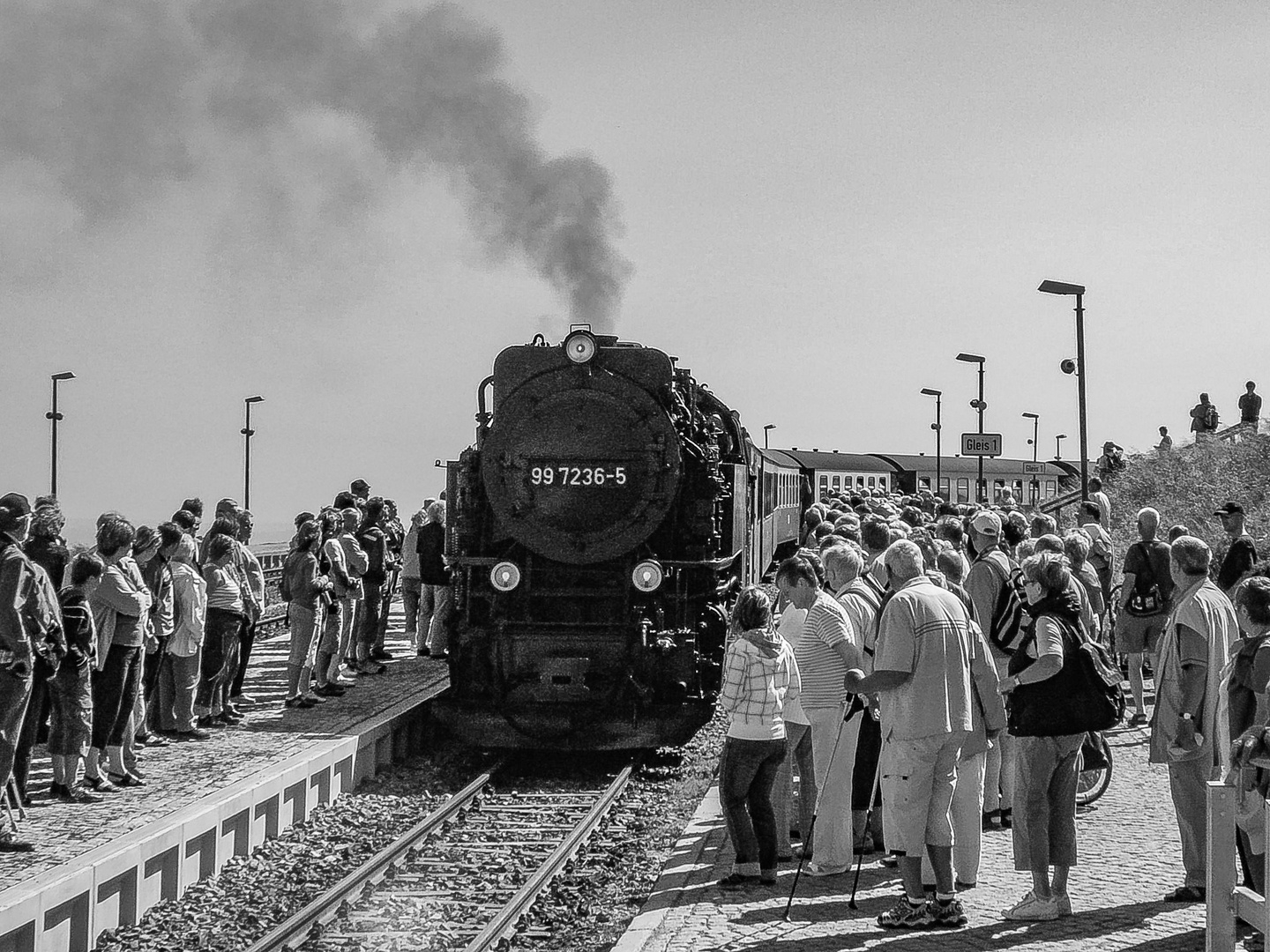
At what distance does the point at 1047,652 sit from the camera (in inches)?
240

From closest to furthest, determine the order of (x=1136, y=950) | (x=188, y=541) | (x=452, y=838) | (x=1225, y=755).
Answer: (x=1136, y=950) < (x=1225, y=755) < (x=452, y=838) < (x=188, y=541)

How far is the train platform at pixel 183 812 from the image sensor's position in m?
6.42

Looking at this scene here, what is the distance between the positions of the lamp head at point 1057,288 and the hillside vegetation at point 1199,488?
13.2 feet

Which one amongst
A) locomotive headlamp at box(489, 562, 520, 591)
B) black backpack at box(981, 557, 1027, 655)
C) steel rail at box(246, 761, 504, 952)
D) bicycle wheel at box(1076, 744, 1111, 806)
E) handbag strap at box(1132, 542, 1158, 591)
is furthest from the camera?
handbag strap at box(1132, 542, 1158, 591)

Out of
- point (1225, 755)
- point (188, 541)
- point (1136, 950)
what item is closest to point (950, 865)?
point (1136, 950)

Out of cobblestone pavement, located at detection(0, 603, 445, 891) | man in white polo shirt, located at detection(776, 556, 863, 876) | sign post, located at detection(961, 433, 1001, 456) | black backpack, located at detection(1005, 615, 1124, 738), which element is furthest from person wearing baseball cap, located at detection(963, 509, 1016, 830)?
sign post, located at detection(961, 433, 1001, 456)

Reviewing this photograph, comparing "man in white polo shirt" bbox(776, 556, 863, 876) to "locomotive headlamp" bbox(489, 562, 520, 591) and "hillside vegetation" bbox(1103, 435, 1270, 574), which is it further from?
"hillside vegetation" bbox(1103, 435, 1270, 574)

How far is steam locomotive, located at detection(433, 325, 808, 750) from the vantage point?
10.5m

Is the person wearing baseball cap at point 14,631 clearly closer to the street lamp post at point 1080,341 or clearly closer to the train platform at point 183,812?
the train platform at point 183,812

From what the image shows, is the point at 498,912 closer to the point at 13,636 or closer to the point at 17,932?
the point at 17,932

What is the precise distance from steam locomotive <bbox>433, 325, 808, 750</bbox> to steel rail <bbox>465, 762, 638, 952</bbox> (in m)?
0.73

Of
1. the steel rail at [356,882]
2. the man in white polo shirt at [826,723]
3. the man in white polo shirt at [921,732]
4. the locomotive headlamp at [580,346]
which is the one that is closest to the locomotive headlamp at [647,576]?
the locomotive headlamp at [580,346]

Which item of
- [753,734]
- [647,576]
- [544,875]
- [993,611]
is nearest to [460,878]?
[544,875]

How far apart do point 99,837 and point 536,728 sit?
12.4ft
